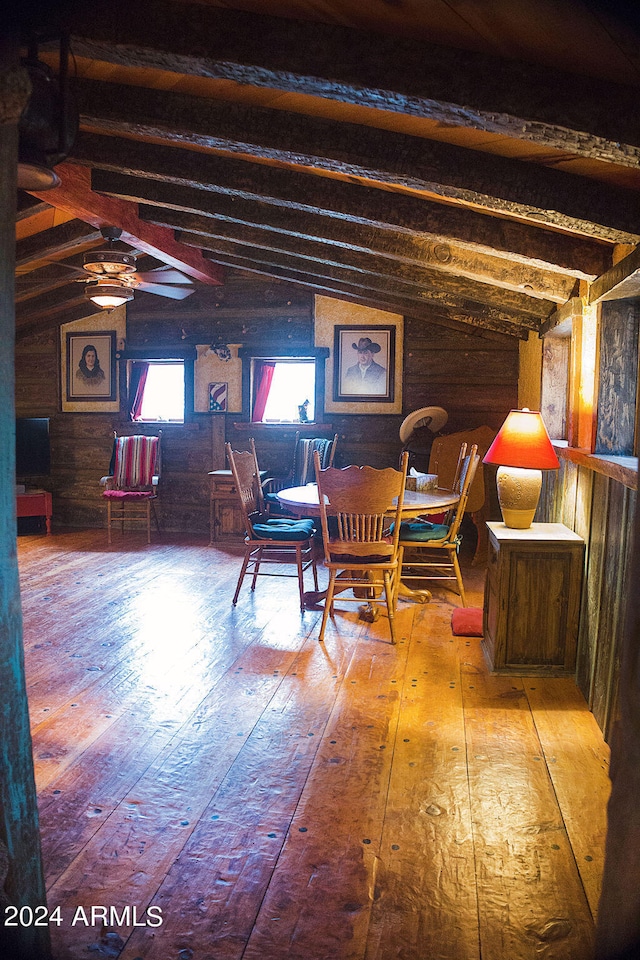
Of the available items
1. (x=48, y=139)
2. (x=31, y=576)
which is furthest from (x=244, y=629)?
(x=48, y=139)

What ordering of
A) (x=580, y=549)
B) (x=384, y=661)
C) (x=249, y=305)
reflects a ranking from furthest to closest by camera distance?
(x=249, y=305)
(x=384, y=661)
(x=580, y=549)

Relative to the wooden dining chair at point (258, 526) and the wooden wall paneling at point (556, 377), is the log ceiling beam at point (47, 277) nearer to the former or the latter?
the wooden dining chair at point (258, 526)

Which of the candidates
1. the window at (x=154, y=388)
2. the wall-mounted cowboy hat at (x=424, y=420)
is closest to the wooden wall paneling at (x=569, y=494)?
the wall-mounted cowboy hat at (x=424, y=420)

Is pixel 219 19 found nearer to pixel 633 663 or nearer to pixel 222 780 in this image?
pixel 633 663

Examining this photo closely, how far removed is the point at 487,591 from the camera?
412cm

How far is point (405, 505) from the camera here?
4.68m

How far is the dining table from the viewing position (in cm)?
471

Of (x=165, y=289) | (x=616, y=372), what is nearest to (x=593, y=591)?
(x=616, y=372)

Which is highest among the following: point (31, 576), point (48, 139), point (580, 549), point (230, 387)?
point (48, 139)

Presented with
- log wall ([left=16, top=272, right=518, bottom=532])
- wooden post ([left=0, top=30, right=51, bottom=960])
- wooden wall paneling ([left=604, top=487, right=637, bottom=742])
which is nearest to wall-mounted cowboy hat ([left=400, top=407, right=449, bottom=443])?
log wall ([left=16, top=272, right=518, bottom=532])

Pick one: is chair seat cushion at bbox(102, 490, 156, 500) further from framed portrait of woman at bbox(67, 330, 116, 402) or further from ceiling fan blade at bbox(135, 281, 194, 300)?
ceiling fan blade at bbox(135, 281, 194, 300)

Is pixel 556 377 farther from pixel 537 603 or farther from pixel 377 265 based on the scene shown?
pixel 537 603

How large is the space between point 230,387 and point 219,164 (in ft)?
14.3

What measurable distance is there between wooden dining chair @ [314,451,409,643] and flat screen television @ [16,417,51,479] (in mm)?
4971
